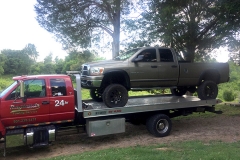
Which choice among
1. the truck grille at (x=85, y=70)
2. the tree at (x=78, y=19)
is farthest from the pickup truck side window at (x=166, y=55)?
the tree at (x=78, y=19)

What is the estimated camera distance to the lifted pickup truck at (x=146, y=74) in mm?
7418

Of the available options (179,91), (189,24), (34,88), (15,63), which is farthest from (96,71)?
(15,63)

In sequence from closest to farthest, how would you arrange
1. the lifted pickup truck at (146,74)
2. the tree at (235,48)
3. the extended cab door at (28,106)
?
the extended cab door at (28,106), the lifted pickup truck at (146,74), the tree at (235,48)

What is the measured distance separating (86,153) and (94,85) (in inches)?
74.4

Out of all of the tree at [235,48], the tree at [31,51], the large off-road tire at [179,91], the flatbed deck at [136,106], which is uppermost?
the tree at [31,51]

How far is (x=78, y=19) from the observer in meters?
14.7

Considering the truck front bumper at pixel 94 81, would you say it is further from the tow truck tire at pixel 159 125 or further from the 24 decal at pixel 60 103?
the tow truck tire at pixel 159 125

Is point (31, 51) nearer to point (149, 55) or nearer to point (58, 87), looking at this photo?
point (149, 55)

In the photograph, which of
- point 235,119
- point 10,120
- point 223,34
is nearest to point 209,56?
point 223,34

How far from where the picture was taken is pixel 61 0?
46.7 ft

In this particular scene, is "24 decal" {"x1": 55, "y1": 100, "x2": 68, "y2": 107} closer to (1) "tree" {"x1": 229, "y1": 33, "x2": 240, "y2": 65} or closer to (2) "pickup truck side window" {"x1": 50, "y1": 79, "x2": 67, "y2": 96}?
(2) "pickup truck side window" {"x1": 50, "y1": 79, "x2": 67, "y2": 96}

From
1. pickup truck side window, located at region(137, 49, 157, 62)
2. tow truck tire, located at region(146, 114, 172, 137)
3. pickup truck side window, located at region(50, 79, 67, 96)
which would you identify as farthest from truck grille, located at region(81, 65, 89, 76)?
tow truck tire, located at region(146, 114, 172, 137)

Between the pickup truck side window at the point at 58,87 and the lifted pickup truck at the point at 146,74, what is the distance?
79 cm

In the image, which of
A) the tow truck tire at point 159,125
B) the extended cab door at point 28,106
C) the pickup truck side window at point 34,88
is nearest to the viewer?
the extended cab door at point 28,106
